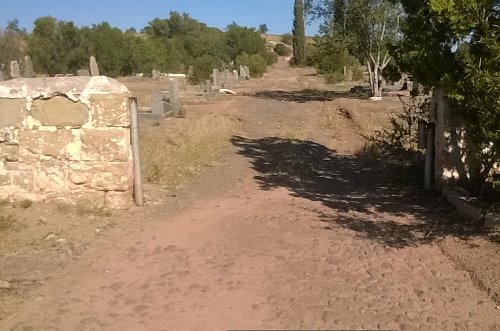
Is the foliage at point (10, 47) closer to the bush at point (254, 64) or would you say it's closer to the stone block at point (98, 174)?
the bush at point (254, 64)

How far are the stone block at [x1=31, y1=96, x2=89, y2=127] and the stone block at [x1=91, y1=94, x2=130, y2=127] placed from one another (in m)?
0.13

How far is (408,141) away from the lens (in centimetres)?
1060

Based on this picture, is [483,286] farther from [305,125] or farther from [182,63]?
[182,63]

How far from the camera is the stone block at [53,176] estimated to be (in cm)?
675

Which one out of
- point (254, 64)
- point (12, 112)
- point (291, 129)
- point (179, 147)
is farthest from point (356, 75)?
point (12, 112)

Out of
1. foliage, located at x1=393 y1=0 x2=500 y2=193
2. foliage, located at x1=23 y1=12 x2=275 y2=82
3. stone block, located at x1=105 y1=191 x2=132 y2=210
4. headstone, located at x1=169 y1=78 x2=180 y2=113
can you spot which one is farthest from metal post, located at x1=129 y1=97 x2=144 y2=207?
foliage, located at x1=23 y1=12 x2=275 y2=82

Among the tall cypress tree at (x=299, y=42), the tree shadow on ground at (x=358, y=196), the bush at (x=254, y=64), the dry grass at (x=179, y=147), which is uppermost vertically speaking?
the tall cypress tree at (x=299, y=42)

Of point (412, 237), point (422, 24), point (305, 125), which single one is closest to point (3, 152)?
point (412, 237)

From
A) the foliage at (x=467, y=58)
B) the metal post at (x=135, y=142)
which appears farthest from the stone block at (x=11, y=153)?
the foliage at (x=467, y=58)

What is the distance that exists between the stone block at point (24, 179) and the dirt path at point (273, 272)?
4.95 ft

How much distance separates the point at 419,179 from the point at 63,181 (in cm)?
507

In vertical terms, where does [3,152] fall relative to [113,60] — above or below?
below

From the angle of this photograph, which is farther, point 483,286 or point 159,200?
point 159,200

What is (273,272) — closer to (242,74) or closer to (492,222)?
(492,222)
